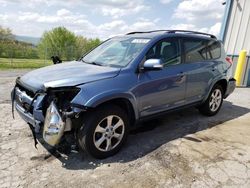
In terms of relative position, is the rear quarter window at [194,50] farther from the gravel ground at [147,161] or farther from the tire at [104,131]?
the tire at [104,131]

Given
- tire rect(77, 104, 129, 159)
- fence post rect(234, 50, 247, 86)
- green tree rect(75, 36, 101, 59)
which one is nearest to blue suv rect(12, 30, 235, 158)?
tire rect(77, 104, 129, 159)

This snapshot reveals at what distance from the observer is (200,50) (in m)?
4.82

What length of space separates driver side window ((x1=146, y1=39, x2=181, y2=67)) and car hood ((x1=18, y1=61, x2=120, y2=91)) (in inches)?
29.9

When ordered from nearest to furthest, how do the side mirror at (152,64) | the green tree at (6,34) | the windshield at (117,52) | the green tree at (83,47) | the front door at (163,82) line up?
the side mirror at (152,64)
the front door at (163,82)
the windshield at (117,52)
the green tree at (83,47)
the green tree at (6,34)

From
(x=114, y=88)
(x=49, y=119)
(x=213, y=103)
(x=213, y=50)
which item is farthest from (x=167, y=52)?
(x=49, y=119)

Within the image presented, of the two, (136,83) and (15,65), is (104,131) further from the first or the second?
(15,65)

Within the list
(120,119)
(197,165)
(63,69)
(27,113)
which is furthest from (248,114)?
(27,113)

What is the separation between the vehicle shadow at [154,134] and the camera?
3346 mm

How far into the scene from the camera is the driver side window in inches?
153

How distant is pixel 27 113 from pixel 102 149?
116 centimetres

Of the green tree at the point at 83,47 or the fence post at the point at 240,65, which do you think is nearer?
the fence post at the point at 240,65

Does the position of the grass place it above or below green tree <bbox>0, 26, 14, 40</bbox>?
below

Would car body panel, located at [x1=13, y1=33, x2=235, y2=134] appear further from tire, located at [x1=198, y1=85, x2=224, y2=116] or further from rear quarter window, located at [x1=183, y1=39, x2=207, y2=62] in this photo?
tire, located at [x1=198, y1=85, x2=224, y2=116]

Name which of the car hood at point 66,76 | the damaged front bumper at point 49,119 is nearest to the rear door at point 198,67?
the car hood at point 66,76
